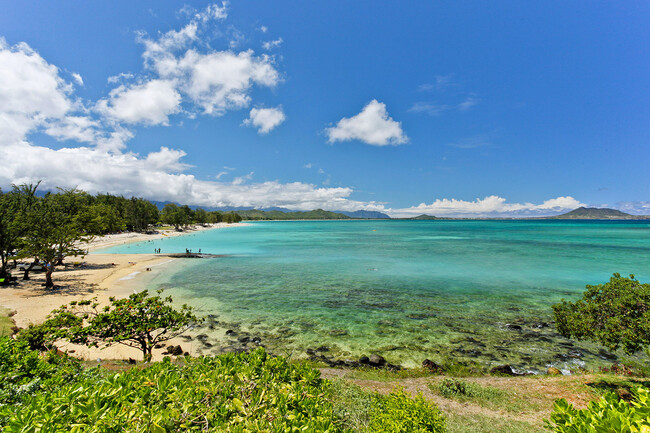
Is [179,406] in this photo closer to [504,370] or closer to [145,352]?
[145,352]

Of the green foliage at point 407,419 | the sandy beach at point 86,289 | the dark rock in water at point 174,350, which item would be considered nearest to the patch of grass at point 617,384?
the green foliage at point 407,419

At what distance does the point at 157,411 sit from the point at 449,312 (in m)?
22.7

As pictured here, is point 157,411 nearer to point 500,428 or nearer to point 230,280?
point 500,428

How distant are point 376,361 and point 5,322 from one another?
22.8 meters

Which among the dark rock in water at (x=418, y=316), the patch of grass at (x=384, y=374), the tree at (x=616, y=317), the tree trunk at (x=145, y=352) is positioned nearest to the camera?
the tree at (x=616, y=317)

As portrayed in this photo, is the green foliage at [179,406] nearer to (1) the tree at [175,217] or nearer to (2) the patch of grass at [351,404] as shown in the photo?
(2) the patch of grass at [351,404]

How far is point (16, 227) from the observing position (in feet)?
78.1

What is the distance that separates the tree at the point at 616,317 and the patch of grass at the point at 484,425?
4374mm

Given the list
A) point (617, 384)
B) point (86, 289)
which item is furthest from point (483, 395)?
point (86, 289)

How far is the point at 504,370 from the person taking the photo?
1248cm

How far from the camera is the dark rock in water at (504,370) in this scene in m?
12.4

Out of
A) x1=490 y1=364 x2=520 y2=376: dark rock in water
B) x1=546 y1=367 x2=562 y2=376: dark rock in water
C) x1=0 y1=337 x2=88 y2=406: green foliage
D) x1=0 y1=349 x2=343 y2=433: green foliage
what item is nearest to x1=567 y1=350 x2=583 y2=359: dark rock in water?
x1=546 y1=367 x2=562 y2=376: dark rock in water

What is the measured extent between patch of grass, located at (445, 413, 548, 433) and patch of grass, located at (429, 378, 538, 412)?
2.70 feet

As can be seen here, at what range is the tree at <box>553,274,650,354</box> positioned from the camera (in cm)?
865
